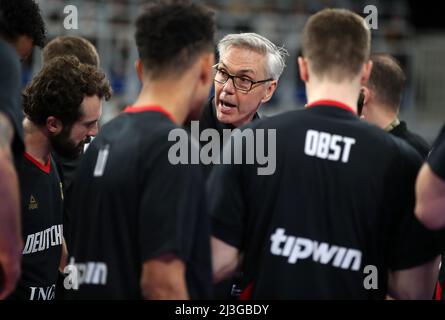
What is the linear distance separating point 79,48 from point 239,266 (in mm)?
2893

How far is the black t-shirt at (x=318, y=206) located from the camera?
120 inches

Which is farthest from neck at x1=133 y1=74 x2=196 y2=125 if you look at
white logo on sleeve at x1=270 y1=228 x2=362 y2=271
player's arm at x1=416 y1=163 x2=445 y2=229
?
→ player's arm at x1=416 y1=163 x2=445 y2=229

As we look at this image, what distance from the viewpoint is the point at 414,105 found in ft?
50.1

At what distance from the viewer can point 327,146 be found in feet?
10.1

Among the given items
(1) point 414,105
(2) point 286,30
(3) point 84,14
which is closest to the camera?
(3) point 84,14

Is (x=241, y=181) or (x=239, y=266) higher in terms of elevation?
(x=241, y=181)

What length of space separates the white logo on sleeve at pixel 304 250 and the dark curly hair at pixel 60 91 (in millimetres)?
1677

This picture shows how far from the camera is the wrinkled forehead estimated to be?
4.98m

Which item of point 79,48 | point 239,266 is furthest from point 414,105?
point 239,266

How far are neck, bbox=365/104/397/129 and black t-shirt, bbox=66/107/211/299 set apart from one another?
2.55 metres

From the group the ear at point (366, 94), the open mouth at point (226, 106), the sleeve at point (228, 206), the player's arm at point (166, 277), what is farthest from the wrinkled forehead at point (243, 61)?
the player's arm at point (166, 277)

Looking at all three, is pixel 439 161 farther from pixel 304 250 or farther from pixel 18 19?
pixel 18 19

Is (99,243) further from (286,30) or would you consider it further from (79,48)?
(286,30)

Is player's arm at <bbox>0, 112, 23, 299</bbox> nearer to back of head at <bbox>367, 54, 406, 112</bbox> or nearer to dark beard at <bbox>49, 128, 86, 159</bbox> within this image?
dark beard at <bbox>49, 128, 86, 159</bbox>
